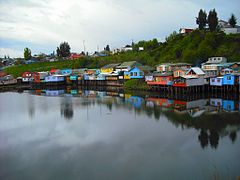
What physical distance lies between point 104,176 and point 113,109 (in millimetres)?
14580

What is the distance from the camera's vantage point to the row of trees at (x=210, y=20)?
53050 mm

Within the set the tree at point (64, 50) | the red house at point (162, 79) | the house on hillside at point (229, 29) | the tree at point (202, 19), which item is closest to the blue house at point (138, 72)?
the red house at point (162, 79)

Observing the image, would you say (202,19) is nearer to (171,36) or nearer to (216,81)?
(171,36)

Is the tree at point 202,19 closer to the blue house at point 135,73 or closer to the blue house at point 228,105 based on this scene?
the blue house at point 135,73

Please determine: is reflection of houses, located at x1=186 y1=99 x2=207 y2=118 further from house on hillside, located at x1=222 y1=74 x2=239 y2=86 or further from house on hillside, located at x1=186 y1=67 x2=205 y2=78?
house on hillside, located at x1=186 y1=67 x2=205 y2=78

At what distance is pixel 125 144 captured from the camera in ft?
44.7

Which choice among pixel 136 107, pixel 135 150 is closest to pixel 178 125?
pixel 135 150

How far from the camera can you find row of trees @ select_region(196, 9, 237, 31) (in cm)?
5305

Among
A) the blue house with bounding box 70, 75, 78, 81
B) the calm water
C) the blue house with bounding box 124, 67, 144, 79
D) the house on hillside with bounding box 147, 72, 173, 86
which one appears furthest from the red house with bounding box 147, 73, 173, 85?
the blue house with bounding box 70, 75, 78, 81

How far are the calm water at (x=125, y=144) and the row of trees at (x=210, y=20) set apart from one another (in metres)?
35.3

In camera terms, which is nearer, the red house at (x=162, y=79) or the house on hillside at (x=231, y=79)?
the house on hillside at (x=231, y=79)

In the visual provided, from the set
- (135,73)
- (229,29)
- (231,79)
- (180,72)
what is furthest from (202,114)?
(229,29)

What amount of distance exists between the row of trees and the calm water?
35332 millimetres

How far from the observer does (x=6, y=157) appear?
12.5 metres
